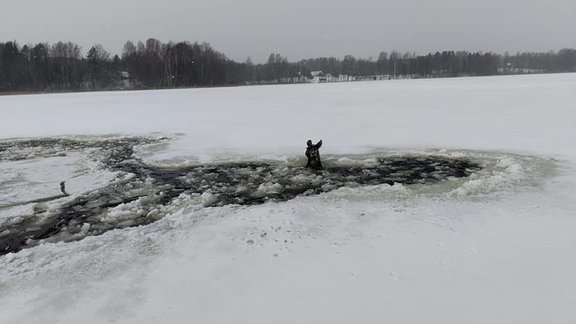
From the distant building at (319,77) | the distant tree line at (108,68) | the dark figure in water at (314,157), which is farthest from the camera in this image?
the distant building at (319,77)

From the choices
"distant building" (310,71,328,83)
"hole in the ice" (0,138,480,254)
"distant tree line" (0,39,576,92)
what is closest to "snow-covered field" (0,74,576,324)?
"hole in the ice" (0,138,480,254)

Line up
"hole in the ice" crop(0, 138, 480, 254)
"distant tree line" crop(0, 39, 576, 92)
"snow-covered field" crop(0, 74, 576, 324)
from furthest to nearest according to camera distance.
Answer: "distant tree line" crop(0, 39, 576, 92) → "hole in the ice" crop(0, 138, 480, 254) → "snow-covered field" crop(0, 74, 576, 324)

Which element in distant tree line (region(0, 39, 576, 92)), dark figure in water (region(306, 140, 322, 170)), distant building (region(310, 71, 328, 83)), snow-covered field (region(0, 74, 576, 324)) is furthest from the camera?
distant building (region(310, 71, 328, 83))

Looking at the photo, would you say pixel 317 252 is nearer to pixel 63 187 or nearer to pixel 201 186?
pixel 201 186

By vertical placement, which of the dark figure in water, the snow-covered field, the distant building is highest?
the distant building

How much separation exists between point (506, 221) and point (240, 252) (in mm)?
3159

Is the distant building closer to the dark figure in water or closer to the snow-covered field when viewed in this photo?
the snow-covered field

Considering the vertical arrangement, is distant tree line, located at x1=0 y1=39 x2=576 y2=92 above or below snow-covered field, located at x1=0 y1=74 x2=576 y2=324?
above

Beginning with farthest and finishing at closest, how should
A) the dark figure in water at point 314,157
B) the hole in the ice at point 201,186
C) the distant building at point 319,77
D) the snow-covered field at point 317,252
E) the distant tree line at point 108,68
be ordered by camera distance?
the distant building at point 319,77 → the distant tree line at point 108,68 → the dark figure in water at point 314,157 → the hole in the ice at point 201,186 → the snow-covered field at point 317,252

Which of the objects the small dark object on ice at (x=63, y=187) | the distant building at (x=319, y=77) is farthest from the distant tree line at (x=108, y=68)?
the small dark object on ice at (x=63, y=187)

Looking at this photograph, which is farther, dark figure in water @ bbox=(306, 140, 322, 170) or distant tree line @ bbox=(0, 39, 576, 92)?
distant tree line @ bbox=(0, 39, 576, 92)

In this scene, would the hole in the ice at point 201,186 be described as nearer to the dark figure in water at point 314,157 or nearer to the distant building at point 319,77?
the dark figure in water at point 314,157

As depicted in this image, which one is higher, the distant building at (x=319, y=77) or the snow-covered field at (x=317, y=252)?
the distant building at (x=319, y=77)

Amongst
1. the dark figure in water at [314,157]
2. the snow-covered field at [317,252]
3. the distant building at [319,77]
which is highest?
the distant building at [319,77]
